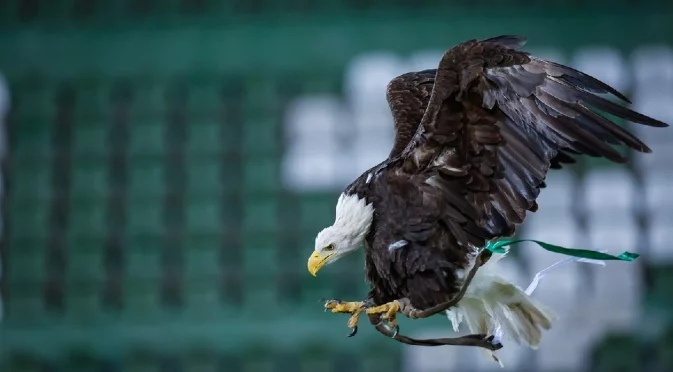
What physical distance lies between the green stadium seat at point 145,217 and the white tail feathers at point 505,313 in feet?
14.1

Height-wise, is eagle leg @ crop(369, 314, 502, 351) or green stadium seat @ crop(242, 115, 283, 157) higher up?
eagle leg @ crop(369, 314, 502, 351)

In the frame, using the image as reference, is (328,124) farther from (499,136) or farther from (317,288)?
(499,136)

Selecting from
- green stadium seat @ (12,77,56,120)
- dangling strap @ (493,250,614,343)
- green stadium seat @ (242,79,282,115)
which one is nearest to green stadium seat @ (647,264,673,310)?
green stadium seat @ (242,79,282,115)

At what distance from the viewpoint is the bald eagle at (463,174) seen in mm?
2705

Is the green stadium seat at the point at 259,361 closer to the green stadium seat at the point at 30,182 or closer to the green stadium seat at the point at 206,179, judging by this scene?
the green stadium seat at the point at 206,179

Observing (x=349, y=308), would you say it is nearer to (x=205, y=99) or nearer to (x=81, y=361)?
(x=81, y=361)

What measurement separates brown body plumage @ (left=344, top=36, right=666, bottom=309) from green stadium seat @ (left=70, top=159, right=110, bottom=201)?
467 centimetres

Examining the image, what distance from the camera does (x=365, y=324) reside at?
6.59m

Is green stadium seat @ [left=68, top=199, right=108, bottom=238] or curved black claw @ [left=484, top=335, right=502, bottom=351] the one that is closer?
curved black claw @ [left=484, top=335, right=502, bottom=351]

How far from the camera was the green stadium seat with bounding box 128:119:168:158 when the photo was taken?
726cm

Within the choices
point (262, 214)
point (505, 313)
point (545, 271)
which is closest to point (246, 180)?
point (262, 214)

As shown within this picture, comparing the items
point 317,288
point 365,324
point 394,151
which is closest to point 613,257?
point 394,151

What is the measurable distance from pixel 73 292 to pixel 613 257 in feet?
16.4

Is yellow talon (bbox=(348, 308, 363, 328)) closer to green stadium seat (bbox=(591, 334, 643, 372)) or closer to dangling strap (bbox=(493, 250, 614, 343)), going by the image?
dangling strap (bbox=(493, 250, 614, 343))
